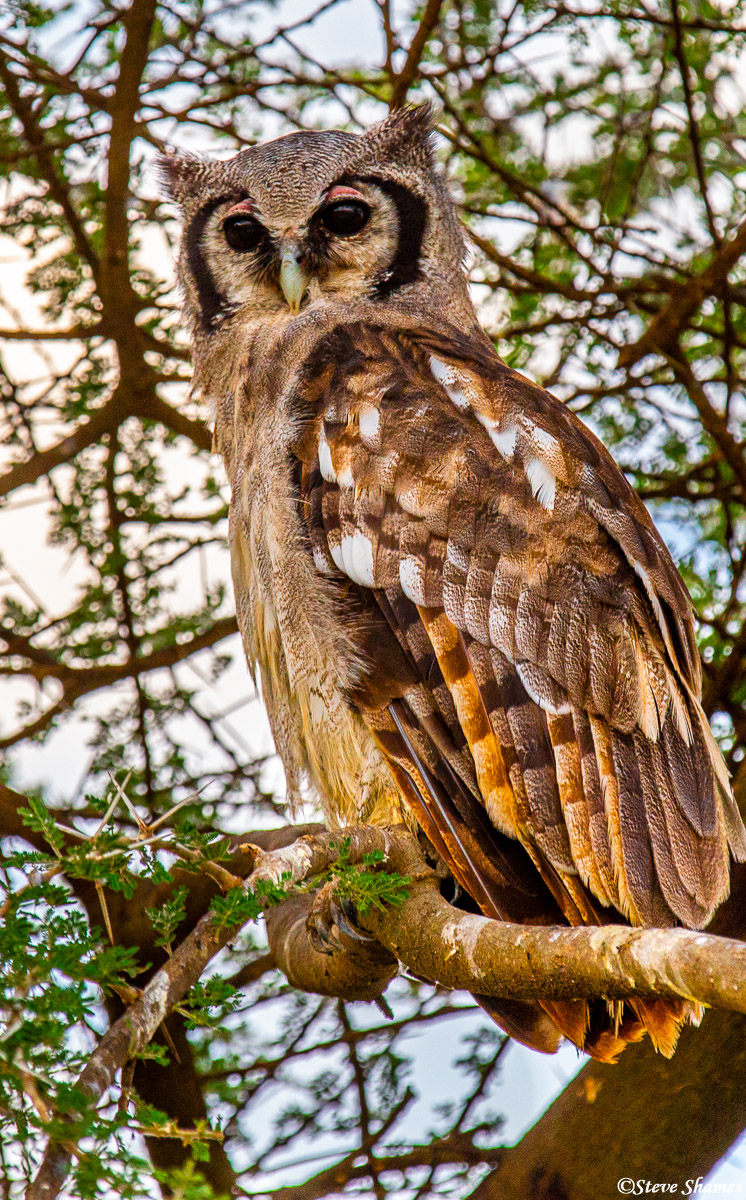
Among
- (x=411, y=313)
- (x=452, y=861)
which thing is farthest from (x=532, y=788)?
(x=411, y=313)

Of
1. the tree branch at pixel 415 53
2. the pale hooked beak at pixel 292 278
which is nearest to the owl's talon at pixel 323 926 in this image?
the pale hooked beak at pixel 292 278

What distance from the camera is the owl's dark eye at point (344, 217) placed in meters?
3.51

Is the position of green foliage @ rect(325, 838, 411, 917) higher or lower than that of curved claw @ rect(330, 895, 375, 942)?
lower

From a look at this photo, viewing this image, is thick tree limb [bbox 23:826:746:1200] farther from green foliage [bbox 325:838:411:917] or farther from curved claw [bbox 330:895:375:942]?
curved claw [bbox 330:895:375:942]

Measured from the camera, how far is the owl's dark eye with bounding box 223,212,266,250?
3.57 meters

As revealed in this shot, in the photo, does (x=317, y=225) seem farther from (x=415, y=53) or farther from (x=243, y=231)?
(x=415, y=53)

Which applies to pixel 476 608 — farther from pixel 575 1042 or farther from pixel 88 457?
pixel 88 457

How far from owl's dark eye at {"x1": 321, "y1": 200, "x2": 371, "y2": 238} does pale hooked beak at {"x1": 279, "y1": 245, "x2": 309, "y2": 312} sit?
6.5 inches

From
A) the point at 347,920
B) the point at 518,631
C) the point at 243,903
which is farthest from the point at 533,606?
the point at 243,903

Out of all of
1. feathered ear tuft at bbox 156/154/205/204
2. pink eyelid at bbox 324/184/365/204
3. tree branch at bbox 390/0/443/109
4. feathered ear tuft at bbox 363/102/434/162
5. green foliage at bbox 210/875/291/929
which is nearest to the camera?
green foliage at bbox 210/875/291/929

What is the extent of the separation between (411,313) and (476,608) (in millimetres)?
1143

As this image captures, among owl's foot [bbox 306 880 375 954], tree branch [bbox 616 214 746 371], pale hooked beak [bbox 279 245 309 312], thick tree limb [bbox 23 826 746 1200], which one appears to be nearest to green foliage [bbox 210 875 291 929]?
thick tree limb [bbox 23 826 746 1200]

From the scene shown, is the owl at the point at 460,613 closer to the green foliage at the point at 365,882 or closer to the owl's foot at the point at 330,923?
the owl's foot at the point at 330,923

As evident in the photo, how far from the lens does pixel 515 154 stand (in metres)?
5.31
